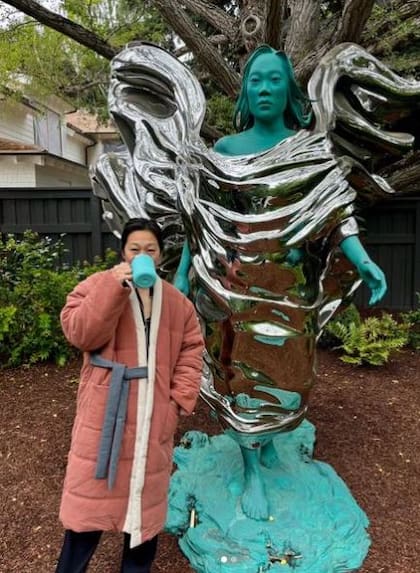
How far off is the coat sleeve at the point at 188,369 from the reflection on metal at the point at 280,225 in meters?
0.41

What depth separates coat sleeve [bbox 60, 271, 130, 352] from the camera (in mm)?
1523

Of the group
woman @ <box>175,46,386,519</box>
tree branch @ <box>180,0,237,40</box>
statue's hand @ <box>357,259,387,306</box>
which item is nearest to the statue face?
woman @ <box>175,46,386,519</box>

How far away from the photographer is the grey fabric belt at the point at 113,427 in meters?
1.63

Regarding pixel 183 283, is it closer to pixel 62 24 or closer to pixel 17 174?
pixel 62 24

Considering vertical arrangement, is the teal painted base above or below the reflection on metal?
below

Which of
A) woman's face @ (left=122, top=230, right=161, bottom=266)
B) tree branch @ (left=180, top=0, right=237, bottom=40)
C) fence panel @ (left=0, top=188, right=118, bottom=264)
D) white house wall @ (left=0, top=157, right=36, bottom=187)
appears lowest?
woman's face @ (left=122, top=230, right=161, bottom=266)

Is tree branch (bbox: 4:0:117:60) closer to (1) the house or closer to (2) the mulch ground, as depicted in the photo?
(2) the mulch ground

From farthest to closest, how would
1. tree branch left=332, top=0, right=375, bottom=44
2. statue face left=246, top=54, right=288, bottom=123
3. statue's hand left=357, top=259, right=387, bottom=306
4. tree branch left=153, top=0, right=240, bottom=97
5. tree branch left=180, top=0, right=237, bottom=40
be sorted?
1. tree branch left=180, top=0, right=237, bottom=40
2. tree branch left=153, top=0, right=240, bottom=97
3. tree branch left=332, top=0, right=375, bottom=44
4. statue face left=246, top=54, right=288, bottom=123
5. statue's hand left=357, top=259, right=387, bottom=306

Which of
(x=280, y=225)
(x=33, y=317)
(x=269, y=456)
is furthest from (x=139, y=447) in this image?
(x=33, y=317)

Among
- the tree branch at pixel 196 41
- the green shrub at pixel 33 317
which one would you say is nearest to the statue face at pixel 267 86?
the tree branch at pixel 196 41

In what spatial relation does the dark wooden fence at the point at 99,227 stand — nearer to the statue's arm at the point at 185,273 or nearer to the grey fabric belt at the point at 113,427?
the statue's arm at the point at 185,273

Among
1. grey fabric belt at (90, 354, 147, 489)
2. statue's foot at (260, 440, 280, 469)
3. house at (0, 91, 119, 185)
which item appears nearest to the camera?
grey fabric belt at (90, 354, 147, 489)

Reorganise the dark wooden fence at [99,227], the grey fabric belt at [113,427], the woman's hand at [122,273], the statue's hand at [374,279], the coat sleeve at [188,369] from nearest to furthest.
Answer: the woman's hand at [122,273]
the grey fabric belt at [113,427]
the coat sleeve at [188,369]
the statue's hand at [374,279]
the dark wooden fence at [99,227]

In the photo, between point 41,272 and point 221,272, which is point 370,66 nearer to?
point 221,272
